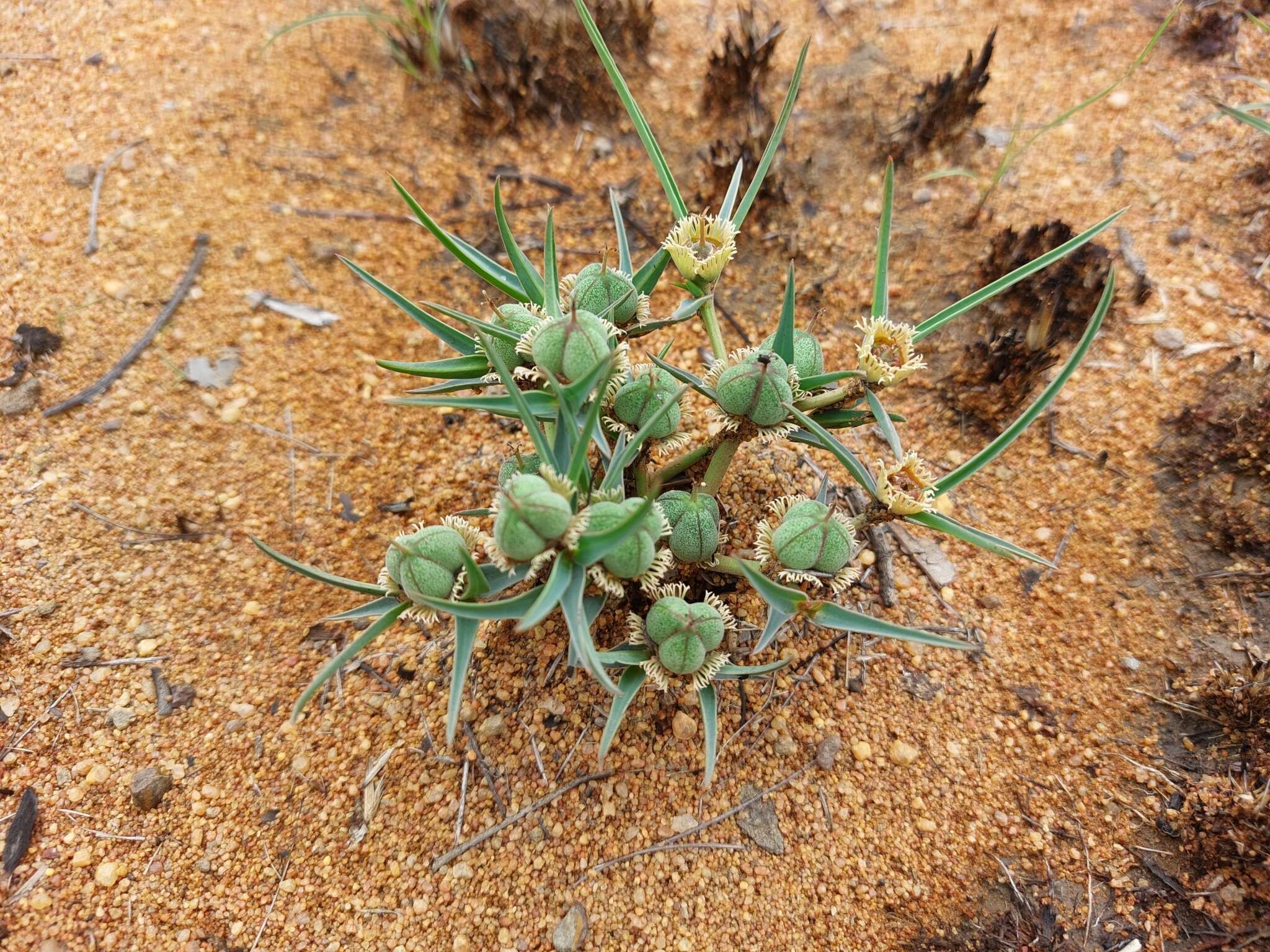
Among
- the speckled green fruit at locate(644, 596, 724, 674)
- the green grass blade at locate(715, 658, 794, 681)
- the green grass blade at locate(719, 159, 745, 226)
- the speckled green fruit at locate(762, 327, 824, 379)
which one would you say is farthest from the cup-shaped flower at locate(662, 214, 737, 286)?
the green grass blade at locate(715, 658, 794, 681)

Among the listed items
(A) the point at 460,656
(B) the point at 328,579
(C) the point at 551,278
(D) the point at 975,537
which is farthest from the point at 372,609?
(D) the point at 975,537

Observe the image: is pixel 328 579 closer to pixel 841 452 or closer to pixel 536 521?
pixel 536 521

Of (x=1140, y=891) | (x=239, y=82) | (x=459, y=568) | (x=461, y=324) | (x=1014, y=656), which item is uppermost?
(x=239, y=82)

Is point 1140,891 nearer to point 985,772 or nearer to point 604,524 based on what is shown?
point 985,772

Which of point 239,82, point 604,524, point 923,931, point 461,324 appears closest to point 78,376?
point 461,324

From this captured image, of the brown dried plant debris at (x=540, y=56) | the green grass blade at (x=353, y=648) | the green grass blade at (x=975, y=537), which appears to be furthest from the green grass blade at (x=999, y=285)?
the brown dried plant debris at (x=540, y=56)
